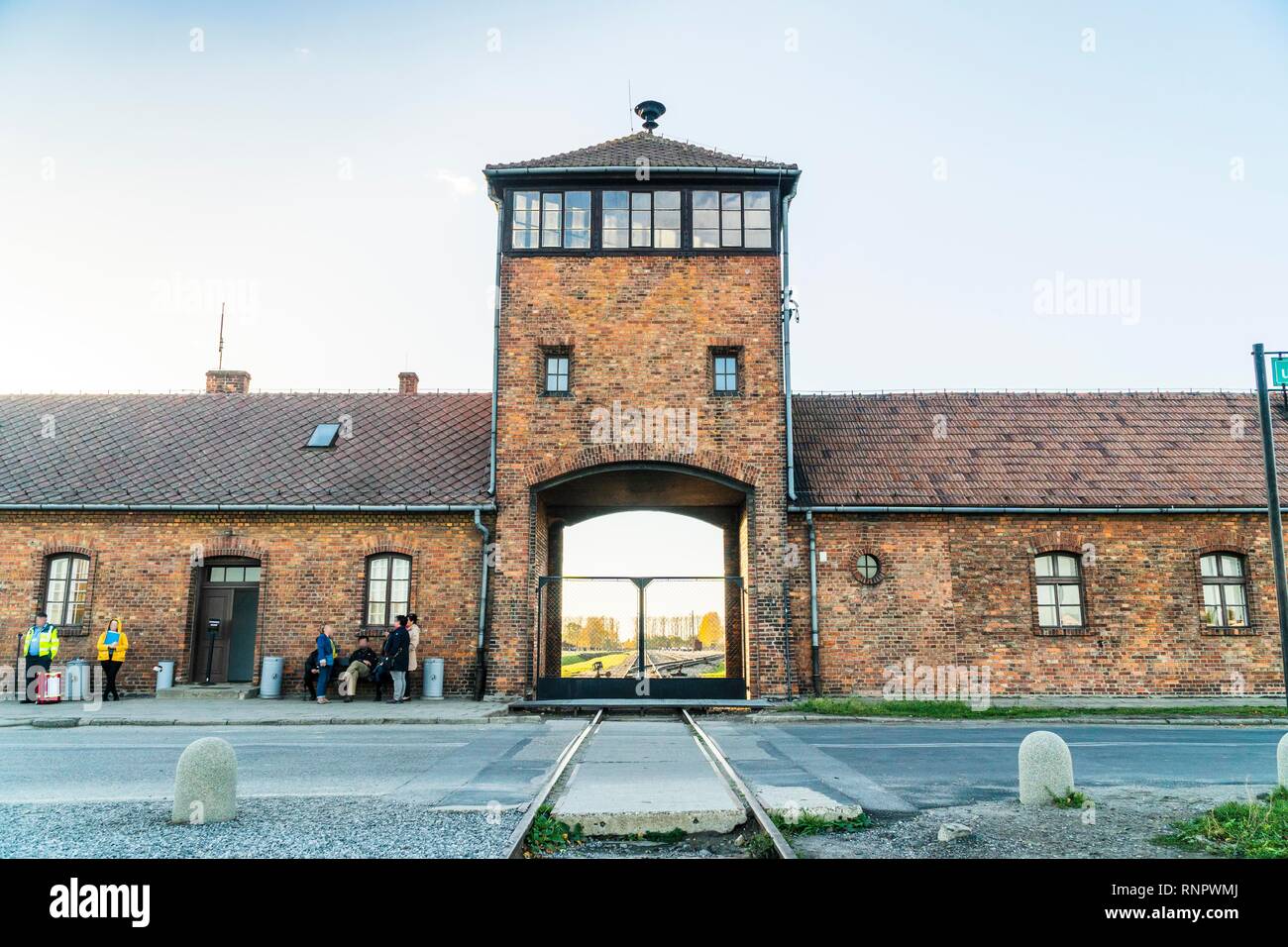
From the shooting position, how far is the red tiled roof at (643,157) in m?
18.4

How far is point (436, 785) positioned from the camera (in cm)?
847

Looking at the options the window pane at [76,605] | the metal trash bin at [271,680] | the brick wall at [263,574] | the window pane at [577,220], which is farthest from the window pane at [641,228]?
the window pane at [76,605]

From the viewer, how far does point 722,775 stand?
353 inches

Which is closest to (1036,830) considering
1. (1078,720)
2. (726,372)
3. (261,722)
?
(1078,720)

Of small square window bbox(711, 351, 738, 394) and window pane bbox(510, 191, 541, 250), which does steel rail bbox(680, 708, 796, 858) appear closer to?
small square window bbox(711, 351, 738, 394)

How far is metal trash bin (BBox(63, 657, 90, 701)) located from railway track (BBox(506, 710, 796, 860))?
10.9 m

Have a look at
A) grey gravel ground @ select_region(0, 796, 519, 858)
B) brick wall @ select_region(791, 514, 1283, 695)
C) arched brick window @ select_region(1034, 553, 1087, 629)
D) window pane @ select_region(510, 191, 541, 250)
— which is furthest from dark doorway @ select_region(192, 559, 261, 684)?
arched brick window @ select_region(1034, 553, 1087, 629)

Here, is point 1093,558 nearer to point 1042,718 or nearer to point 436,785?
point 1042,718

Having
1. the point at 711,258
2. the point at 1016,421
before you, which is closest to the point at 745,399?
the point at 711,258

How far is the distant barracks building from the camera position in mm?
17859

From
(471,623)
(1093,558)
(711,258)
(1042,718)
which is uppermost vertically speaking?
(711,258)

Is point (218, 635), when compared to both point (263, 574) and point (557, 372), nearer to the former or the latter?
point (263, 574)

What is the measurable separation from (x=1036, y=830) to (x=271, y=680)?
49.5 ft

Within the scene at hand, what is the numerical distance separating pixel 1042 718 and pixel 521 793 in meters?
10.2
